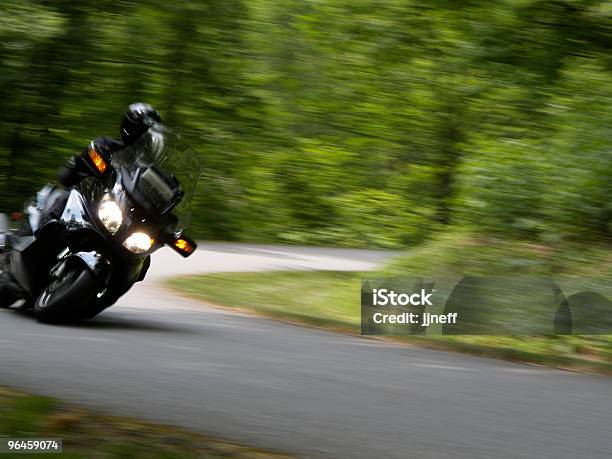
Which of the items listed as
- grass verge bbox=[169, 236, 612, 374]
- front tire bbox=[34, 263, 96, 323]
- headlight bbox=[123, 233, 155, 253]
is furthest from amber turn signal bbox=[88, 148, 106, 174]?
grass verge bbox=[169, 236, 612, 374]

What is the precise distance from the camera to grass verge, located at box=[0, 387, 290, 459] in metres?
5.26

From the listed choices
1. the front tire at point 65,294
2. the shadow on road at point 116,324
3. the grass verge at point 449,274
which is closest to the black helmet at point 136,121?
the front tire at point 65,294

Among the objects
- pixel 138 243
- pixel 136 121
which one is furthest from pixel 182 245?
pixel 136 121

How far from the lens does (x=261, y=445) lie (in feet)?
18.9

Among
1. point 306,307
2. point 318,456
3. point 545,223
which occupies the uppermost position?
point 545,223

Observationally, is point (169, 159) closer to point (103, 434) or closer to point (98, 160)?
point (98, 160)

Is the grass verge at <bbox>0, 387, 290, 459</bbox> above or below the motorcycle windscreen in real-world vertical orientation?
below

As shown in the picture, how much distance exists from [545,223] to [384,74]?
12.2m

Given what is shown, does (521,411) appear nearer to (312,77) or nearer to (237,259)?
(237,259)

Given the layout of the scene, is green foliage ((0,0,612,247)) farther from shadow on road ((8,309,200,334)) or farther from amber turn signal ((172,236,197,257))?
amber turn signal ((172,236,197,257))

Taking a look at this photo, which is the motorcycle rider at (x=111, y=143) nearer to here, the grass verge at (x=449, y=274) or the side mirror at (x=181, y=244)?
the side mirror at (x=181, y=244)

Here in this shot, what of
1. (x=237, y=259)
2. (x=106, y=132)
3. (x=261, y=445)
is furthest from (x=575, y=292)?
(x=106, y=132)

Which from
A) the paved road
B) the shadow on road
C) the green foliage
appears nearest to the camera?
the paved road

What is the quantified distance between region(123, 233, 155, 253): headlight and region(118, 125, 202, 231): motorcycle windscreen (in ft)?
1.28
